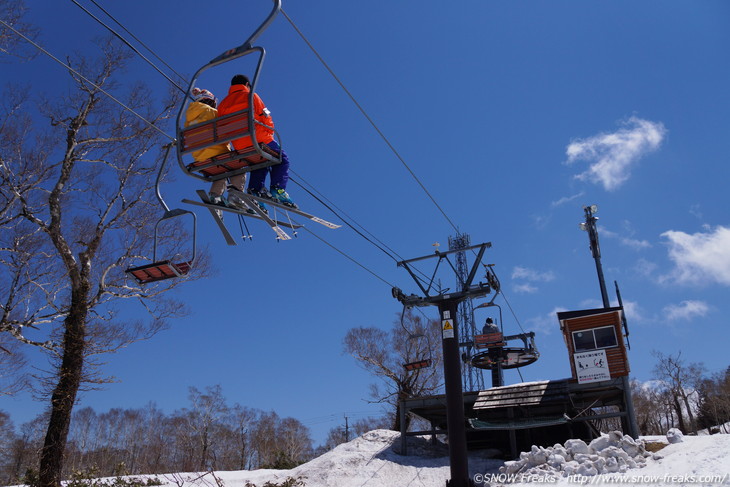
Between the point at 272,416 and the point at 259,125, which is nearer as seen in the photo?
the point at 259,125

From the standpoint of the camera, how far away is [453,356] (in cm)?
1307

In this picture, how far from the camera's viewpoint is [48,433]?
40.2ft

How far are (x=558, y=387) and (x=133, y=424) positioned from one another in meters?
55.8

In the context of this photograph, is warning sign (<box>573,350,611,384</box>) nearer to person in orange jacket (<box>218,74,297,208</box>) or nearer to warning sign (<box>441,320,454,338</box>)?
warning sign (<box>441,320,454,338</box>)

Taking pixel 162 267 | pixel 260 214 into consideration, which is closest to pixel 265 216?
pixel 260 214

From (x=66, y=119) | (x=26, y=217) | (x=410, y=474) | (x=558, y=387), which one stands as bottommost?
(x=410, y=474)

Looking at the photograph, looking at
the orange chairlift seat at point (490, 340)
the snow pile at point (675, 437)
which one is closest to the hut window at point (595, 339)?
the orange chairlift seat at point (490, 340)

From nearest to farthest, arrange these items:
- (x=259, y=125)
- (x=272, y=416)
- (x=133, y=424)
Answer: (x=259, y=125)
(x=272, y=416)
(x=133, y=424)

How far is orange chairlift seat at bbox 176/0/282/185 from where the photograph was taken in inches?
271

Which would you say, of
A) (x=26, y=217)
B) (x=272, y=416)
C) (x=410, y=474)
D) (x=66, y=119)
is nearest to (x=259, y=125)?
(x=26, y=217)

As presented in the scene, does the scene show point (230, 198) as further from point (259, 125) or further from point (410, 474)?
point (410, 474)

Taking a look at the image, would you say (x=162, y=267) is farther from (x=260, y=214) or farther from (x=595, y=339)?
(x=595, y=339)

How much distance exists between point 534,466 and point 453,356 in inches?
114

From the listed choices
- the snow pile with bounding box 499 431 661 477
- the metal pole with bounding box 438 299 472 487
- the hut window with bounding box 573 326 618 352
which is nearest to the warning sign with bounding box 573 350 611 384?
the hut window with bounding box 573 326 618 352
